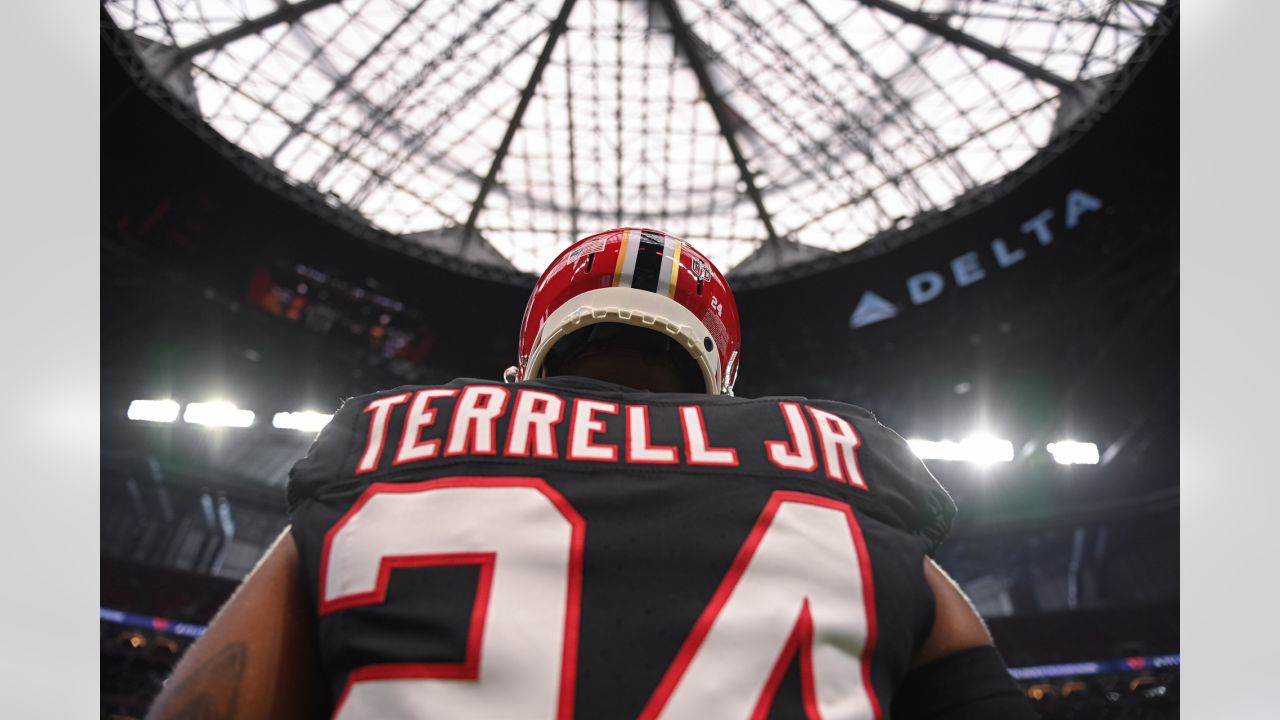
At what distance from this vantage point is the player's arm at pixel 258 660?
47.6 inches

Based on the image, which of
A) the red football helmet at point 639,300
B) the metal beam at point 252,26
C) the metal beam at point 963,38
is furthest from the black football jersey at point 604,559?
the metal beam at point 252,26

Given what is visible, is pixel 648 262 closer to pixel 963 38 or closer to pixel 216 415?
pixel 963 38

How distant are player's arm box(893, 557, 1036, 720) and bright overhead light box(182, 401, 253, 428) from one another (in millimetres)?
23397

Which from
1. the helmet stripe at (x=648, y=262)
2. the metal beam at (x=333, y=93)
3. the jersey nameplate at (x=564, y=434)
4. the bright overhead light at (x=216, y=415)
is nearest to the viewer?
the jersey nameplate at (x=564, y=434)

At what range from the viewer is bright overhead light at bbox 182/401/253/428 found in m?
22.0

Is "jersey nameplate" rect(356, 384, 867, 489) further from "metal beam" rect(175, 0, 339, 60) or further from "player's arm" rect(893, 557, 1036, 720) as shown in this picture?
"metal beam" rect(175, 0, 339, 60)

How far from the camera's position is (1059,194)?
64.9 ft

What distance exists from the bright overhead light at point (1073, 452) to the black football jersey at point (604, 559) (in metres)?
23.0

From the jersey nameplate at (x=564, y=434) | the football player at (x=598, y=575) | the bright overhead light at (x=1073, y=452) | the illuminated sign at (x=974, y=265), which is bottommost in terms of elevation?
the football player at (x=598, y=575)

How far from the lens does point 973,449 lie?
2233cm

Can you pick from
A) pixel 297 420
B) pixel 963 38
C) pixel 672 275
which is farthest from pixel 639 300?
pixel 297 420

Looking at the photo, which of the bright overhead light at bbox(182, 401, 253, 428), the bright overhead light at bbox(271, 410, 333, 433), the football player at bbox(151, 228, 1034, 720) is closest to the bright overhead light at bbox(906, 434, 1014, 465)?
the bright overhead light at bbox(271, 410, 333, 433)

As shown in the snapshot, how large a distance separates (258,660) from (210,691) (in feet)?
0.24

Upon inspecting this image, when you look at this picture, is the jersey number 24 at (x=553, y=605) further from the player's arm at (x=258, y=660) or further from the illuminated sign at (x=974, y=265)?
the illuminated sign at (x=974, y=265)
